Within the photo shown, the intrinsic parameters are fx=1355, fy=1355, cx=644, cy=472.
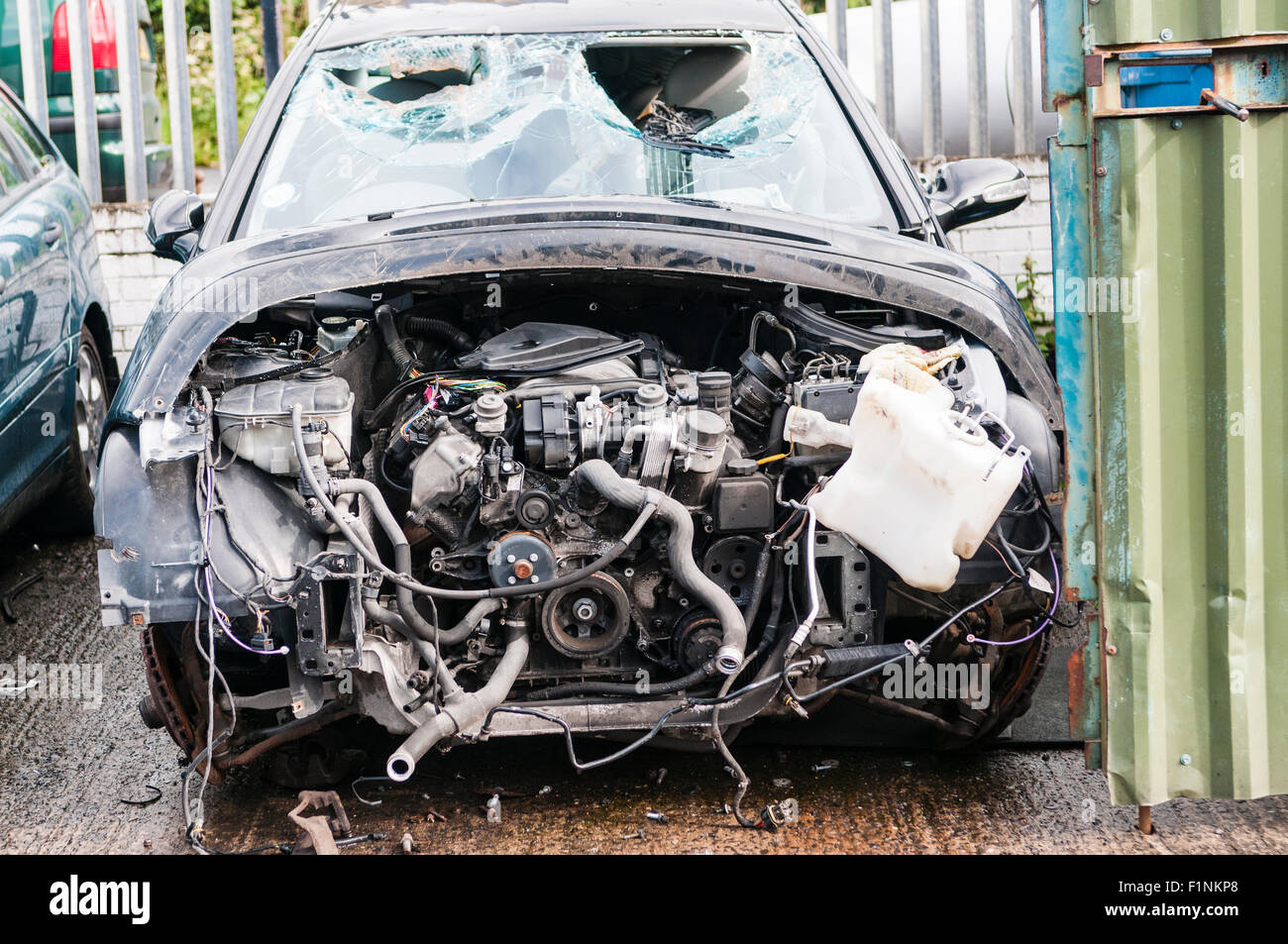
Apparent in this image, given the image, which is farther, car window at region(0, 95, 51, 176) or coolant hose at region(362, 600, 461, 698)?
car window at region(0, 95, 51, 176)

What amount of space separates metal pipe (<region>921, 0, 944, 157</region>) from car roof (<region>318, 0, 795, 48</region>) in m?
2.97

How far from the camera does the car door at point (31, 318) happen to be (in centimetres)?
465

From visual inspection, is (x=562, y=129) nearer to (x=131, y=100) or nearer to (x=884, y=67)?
(x=884, y=67)

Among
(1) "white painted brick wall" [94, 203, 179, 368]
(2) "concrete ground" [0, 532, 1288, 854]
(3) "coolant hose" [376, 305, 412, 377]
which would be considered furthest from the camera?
(1) "white painted brick wall" [94, 203, 179, 368]

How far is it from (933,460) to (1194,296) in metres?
0.72

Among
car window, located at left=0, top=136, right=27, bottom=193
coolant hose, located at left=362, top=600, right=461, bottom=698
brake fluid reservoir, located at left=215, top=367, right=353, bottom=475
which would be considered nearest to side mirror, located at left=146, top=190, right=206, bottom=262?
car window, located at left=0, top=136, right=27, bottom=193

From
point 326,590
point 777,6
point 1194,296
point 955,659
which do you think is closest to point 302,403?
point 326,590

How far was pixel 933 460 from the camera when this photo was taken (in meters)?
3.01

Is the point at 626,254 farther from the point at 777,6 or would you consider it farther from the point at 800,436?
the point at 777,6

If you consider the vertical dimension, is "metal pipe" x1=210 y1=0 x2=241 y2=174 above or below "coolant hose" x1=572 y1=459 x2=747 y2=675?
above

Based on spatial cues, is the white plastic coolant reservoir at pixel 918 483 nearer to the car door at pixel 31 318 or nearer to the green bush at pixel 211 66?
the car door at pixel 31 318

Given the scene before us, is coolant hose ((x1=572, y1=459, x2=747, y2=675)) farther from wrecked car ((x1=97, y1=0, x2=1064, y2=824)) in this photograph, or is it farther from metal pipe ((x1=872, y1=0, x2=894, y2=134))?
metal pipe ((x1=872, y1=0, x2=894, y2=134))

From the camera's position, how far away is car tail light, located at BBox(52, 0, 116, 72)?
24.8 feet

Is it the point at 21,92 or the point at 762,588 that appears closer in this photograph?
the point at 762,588
